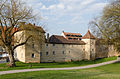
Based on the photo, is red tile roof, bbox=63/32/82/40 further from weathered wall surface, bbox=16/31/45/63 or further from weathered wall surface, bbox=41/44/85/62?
weathered wall surface, bbox=16/31/45/63

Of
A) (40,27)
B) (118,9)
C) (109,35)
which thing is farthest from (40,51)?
(118,9)

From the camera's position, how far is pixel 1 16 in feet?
68.8

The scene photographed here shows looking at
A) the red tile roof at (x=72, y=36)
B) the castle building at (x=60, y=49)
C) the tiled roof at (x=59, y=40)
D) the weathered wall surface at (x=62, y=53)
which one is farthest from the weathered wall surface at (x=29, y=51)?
the red tile roof at (x=72, y=36)

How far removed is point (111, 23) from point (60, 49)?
20.7m

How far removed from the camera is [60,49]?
132 ft

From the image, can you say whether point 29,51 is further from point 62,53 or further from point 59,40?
point 62,53

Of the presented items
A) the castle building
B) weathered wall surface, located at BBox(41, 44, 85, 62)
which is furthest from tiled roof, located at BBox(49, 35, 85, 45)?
weathered wall surface, located at BBox(41, 44, 85, 62)

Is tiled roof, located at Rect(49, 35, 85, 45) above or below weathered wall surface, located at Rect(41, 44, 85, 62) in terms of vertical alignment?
above

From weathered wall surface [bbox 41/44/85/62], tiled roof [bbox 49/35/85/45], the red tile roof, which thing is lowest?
weathered wall surface [bbox 41/44/85/62]

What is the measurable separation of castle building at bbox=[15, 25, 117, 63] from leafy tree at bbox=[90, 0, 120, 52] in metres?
4.40

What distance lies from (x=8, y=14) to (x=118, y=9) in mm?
17673

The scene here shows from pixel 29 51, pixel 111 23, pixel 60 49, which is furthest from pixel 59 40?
pixel 111 23

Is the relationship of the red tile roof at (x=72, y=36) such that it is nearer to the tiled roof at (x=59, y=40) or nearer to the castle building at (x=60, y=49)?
the castle building at (x=60, y=49)

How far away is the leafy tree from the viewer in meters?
21.3
